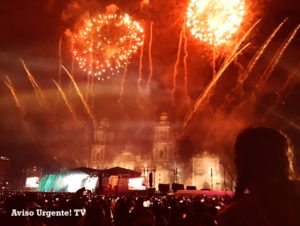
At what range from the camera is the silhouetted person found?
1837 millimetres

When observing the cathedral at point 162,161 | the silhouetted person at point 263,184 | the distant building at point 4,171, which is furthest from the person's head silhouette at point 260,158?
the distant building at point 4,171

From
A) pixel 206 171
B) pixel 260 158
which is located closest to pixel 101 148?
pixel 206 171

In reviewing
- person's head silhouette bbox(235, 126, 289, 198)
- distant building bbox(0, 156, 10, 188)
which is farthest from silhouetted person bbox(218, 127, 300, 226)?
distant building bbox(0, 156, 10, 188)

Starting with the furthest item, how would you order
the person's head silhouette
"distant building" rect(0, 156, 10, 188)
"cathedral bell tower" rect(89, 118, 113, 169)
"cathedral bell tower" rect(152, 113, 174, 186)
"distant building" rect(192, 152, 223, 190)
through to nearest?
1. "distant building" rect(0, 156, 10, 188)
2. "cathedral bell tower" rect(89, 118, 113, 169)
3. "cathedral bell tower" rect(152, 113, 174, 186)
4. "distant building" rect(192, 152, 223, 190)
5. the person's head silhouette

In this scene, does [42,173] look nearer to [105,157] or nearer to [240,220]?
[105,157]

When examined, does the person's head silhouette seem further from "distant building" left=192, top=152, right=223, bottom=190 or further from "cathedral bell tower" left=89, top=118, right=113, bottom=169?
"cathedral bell tower" left=89, top=118, right=113, bottom=169

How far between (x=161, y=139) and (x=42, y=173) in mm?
37767

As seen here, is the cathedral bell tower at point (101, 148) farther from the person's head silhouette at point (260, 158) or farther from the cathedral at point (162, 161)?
the person's head silhouette at point (260, 158)

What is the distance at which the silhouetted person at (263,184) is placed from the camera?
1.84 m

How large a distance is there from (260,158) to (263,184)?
16 cm

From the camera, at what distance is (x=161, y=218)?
9.73 metres

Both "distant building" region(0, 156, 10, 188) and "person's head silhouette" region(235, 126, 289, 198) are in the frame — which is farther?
"distant building" region(0, 156, 10, 188)

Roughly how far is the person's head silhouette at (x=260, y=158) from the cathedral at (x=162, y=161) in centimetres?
8852

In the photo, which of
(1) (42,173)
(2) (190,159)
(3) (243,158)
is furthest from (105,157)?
(3) (243,158)
